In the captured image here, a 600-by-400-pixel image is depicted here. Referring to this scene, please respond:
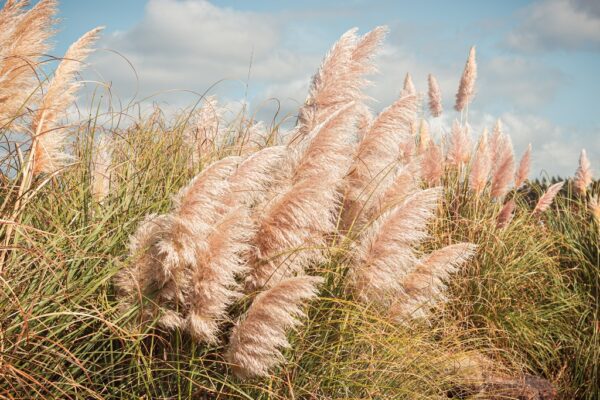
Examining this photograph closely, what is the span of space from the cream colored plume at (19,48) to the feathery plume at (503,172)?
395cm

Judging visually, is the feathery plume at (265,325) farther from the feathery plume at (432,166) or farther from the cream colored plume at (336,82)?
the feathery plume at (432,166)

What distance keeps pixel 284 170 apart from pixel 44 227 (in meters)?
1.24

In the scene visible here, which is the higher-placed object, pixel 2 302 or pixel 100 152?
pixel 100 152

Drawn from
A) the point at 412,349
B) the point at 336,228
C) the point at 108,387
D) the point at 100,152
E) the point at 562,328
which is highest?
the point at 100,152

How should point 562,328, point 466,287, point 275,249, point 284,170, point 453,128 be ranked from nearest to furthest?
point 275,249 → point 284,170 → point 466,287 → point 562,328 → point 453,128

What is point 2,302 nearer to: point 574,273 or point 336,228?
point 336,228

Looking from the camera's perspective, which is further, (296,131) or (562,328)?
(562,328)

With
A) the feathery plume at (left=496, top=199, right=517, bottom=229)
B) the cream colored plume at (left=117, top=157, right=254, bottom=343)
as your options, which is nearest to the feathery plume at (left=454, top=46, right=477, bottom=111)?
the feathery plume at (left=496, top=199, right=517, bottom=229)

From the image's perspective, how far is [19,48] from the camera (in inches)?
125

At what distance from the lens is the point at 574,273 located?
6.23 m

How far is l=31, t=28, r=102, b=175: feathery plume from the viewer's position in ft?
10.6

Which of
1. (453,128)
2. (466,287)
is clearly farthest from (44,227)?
(453,128)

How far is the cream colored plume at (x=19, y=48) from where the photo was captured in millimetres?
3113

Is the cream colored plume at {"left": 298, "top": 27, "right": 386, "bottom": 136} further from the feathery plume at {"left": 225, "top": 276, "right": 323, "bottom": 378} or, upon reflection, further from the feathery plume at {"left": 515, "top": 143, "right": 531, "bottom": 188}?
the feathery plume at {"left": 515, "top": 143, "right": 531, "bottom": 188}
